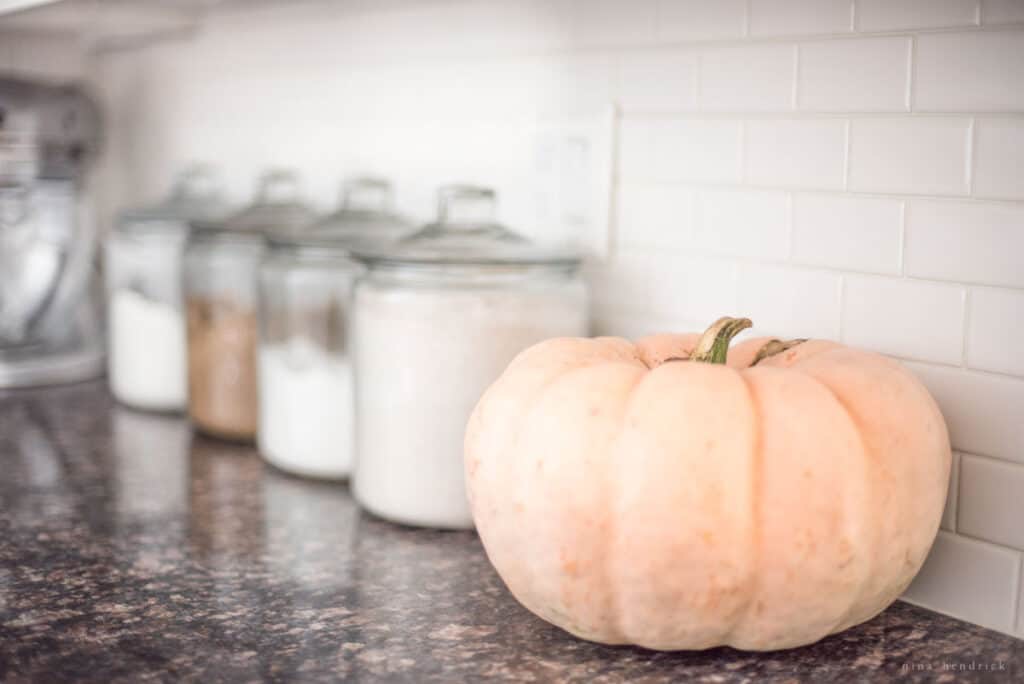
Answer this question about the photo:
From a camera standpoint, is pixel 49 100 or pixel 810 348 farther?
pixel 49 100

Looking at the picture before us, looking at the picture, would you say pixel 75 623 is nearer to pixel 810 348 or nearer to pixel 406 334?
pixel 406 334

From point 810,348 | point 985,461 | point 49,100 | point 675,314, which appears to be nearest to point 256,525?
point 675,314

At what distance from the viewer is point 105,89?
228cm

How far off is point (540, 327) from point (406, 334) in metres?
0.13

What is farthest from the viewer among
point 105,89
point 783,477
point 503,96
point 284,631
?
point 105,89

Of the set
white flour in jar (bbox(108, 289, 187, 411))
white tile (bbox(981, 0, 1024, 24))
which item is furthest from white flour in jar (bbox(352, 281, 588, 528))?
white flour in jar (bbox(108, 289, 187, 411))

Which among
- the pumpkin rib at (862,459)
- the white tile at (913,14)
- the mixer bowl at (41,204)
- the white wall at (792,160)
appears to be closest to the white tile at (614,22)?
the white wall at (792,160)

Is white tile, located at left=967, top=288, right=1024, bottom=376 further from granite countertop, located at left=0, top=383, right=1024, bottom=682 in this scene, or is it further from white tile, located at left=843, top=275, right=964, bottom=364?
granite countertop, located at left=0, top=383, right=1024, bottom=682

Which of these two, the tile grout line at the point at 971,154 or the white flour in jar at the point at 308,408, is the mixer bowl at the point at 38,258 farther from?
the tile grout line at the point at 971,154

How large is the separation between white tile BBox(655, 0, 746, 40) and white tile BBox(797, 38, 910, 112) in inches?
3.5

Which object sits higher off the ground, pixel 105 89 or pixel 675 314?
pixel 105 89

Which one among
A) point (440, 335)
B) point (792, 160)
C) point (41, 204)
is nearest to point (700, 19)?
point (792, 160)

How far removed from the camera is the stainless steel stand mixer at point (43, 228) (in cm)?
180

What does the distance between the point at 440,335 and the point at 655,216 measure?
27 cm
